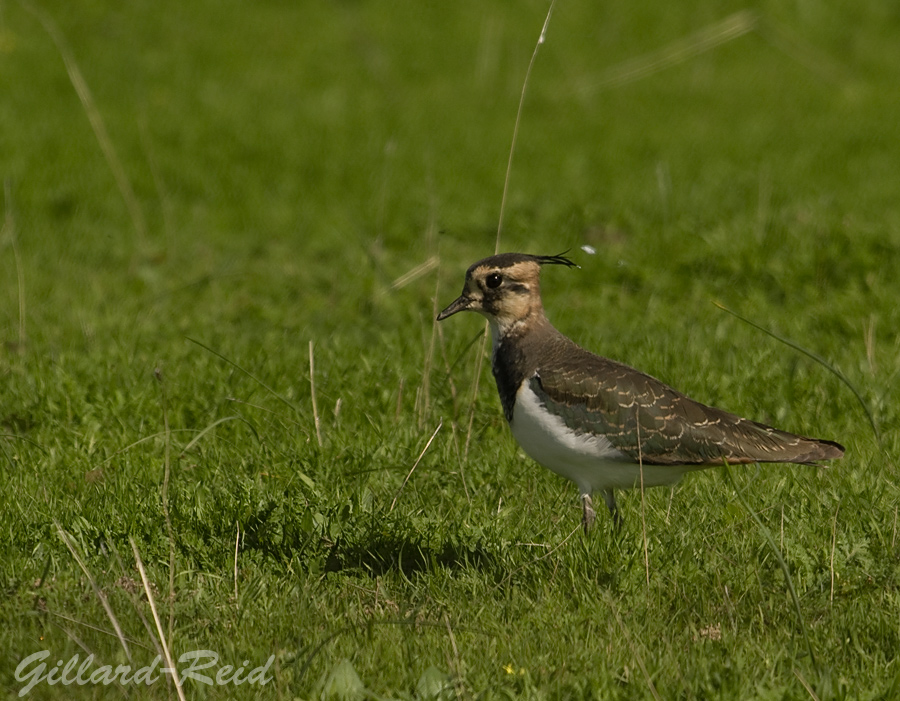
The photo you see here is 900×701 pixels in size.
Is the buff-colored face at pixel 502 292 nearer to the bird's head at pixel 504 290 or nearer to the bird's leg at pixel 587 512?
the bird's head at pixel 504 290

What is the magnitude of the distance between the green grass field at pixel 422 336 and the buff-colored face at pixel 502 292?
71 cm

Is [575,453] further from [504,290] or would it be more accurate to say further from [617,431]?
[504,290]

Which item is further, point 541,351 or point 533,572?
point 541,351

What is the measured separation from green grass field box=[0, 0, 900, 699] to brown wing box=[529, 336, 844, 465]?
0.31 m

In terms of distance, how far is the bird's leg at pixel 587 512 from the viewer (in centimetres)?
566

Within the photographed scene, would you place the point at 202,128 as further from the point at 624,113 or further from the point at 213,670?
the point at 213,670

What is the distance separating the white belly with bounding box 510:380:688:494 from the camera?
18.4 feet

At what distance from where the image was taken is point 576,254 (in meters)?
11.0

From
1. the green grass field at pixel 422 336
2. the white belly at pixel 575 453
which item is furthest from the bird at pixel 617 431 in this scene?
the green grass field at pixel 422 336

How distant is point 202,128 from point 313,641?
10969 millimetres

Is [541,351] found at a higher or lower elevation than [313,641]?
higher

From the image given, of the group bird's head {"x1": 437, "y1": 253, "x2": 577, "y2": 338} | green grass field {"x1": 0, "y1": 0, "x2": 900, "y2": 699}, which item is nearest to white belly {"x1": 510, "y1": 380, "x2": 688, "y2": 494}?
green grass field {"x1": 0, "y1": 0, "x2": 900, "y2": 699}

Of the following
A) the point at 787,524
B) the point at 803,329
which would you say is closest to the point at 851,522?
the point at 787,524

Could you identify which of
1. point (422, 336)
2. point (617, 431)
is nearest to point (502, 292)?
point (617, 431)
